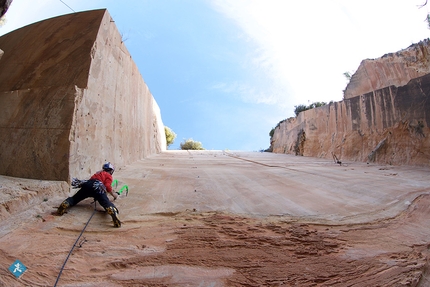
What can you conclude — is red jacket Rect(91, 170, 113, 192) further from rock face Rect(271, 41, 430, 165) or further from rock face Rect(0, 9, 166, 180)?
rock face Rect(271, 41, 430, 165)

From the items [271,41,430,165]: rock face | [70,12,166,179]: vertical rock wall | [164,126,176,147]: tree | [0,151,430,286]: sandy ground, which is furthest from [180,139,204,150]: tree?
[0,151,430,286]: sandy ground

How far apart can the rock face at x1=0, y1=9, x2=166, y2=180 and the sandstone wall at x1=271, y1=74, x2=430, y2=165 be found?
825 centimetres

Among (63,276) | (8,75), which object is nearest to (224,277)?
(63,276)

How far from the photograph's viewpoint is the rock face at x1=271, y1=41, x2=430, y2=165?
7.28 metres

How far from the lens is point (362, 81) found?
11.8 m

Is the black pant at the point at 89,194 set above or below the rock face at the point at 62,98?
below

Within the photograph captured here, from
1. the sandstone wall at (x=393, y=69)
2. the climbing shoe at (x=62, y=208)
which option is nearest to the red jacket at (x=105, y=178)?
the climbing shoe at (x=62, y=208)

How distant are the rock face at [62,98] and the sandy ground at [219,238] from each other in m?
0.47

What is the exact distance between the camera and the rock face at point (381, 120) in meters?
7.28

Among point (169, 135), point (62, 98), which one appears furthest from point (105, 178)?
point (169, 135)

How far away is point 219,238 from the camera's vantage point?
2541 mm

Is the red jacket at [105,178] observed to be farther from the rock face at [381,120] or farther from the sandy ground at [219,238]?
the rock face at [381,120]

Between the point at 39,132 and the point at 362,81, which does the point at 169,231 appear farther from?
the point at 362,81

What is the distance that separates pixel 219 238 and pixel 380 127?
8444 millimetres
